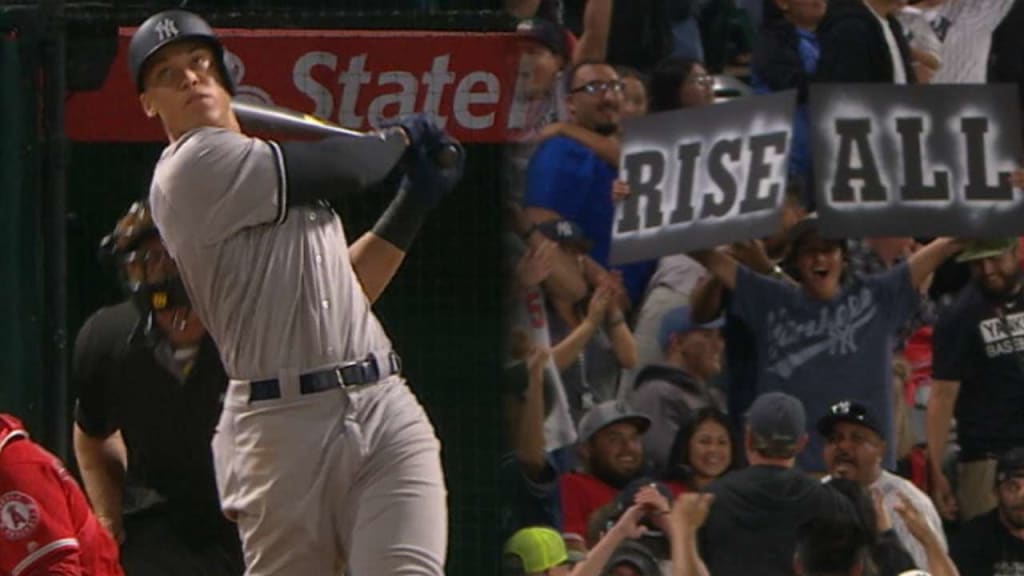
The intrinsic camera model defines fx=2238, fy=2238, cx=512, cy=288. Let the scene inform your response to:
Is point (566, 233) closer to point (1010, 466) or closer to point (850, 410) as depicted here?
point (850, 410)

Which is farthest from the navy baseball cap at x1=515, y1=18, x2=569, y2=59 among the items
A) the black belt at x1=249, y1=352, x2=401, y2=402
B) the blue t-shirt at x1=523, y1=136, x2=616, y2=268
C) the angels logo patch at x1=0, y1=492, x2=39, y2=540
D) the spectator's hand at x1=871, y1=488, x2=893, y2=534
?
the angels logo patch at x1=0, y1=492, x2=39, y2=540

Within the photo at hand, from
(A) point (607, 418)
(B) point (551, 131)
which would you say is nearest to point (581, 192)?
(B) point (551, 131)

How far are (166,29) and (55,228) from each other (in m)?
2.03

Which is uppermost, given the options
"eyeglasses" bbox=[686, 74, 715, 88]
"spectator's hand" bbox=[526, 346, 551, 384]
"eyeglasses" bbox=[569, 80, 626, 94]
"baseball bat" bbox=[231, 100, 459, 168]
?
"eyeglasses" bbox=[686, 74, 715, 88]

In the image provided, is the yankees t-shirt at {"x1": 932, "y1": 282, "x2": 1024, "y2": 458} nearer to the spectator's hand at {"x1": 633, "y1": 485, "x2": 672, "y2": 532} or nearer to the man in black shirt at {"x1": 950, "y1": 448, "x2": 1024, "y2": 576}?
the man in black shirt at {"x1": 950, "y1": 448, "x2": 1024, "y2": 576}

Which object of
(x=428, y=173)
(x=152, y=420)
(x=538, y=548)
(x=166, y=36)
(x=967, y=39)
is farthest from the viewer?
(x=967, y=39)

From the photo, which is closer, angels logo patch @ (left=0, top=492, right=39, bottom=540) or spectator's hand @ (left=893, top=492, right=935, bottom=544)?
angels logo patch @ (left=0, top=492, right=39, bottom=540)

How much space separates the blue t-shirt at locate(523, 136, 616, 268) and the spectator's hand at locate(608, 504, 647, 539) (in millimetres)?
662

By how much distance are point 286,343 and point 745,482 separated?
2.34 metres

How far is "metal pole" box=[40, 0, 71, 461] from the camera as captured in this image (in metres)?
5.81

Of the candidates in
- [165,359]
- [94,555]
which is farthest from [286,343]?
[165,359]

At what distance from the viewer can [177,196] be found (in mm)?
3850

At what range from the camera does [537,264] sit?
235 inches

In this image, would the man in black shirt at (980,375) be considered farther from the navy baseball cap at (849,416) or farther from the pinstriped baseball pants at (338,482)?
the pinstriped baseball pants at (338,482)
